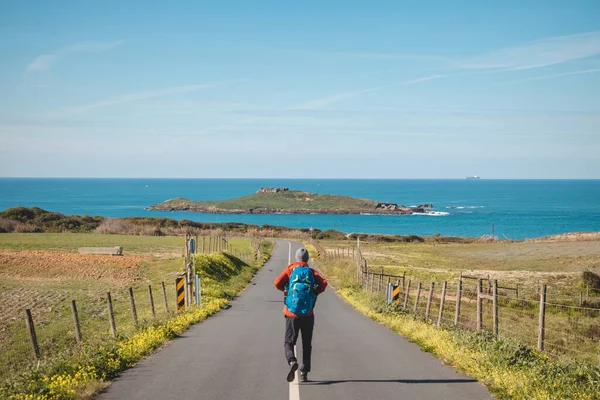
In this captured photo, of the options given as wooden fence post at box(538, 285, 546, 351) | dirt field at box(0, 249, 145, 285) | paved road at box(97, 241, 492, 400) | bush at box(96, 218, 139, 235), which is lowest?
bush at box(96, 218, 139, 235)

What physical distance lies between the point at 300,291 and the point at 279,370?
1766 millimetres

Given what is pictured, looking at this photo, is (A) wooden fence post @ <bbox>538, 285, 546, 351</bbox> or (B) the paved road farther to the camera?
(A) wooden fence post @ <bbox>538, 285, 546, 351</bbox>

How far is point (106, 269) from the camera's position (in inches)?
1458

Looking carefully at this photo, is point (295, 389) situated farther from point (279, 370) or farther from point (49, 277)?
point (49, 277)

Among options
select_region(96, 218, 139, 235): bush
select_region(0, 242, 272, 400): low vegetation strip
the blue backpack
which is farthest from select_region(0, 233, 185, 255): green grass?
the blue backpack

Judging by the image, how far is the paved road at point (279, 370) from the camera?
27.2ft

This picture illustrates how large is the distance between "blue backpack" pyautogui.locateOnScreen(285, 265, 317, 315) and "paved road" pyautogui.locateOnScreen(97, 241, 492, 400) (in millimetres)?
1145

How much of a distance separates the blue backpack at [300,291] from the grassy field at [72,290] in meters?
4.34

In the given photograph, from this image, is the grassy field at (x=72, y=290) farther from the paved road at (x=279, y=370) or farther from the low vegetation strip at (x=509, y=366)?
the low vegetation strip at (x=509, y=366)

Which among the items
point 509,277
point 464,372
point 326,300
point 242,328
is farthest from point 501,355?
point 509,277

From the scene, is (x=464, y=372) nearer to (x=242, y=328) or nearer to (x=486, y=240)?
(x=242, y=328)

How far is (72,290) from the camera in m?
28.2

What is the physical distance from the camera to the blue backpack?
8875 millimetres

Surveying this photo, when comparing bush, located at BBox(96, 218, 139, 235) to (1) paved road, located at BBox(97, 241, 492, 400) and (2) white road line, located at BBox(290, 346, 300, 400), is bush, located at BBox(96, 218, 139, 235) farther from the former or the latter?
(2) white road line, located at BBox(290, 346, 300, 400)
